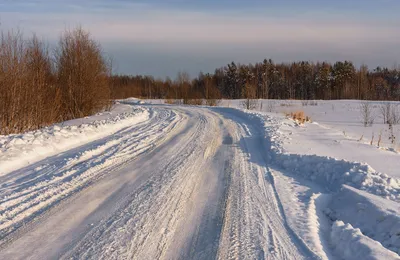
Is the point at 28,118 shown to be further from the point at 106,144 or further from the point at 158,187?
the point at 158,187

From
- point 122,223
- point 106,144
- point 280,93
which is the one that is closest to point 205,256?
point 122,223

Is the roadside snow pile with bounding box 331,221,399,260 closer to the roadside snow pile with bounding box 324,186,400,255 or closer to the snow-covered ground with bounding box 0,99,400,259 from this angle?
the snow-covered ground with bounding box 0,99,400,259

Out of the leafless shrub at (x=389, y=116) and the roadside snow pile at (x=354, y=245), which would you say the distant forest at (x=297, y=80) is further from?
the roadside snow pile at (x=354, y=245)

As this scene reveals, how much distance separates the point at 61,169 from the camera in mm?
7965

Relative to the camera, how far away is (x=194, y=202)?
6.04 meters

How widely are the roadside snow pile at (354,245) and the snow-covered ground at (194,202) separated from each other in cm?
1

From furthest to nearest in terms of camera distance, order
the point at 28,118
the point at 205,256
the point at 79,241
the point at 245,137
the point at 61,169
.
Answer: the point at 28,118, the point at 245,137, the point at 61,169, the point at 79,241, the point at 205,256


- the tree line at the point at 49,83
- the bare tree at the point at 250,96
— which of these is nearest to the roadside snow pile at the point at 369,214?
the tree line at the point at 49,83

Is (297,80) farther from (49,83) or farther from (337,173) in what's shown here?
(337,173)

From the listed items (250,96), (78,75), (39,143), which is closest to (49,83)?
(78,75)

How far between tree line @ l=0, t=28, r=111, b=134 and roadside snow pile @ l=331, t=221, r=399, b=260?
1221cm

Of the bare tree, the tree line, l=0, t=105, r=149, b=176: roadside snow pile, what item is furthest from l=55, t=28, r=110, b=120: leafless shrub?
the bare tree

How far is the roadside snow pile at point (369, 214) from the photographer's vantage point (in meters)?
4.65

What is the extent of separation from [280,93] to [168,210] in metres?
76.8
